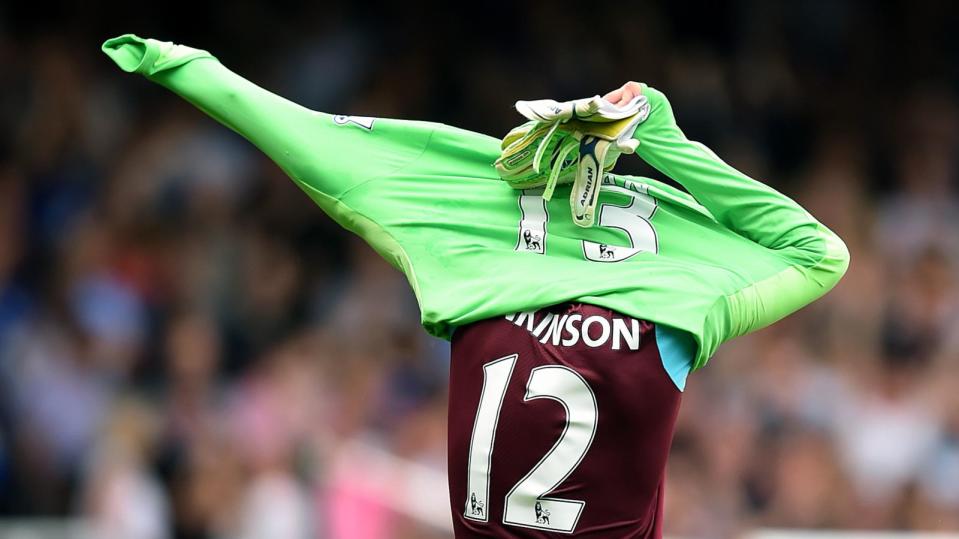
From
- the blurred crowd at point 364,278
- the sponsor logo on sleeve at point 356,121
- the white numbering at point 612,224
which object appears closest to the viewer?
the white numbering at point 612,224

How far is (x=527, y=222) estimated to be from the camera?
111 inches

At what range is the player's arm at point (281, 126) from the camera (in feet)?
9.40

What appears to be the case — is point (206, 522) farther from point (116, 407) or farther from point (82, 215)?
point (82, 215)

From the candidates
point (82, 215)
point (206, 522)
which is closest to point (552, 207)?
point (206, 522)

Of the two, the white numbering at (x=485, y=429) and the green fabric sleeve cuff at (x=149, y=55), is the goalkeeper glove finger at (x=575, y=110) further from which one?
the green fabric sleeve cuff at (x=149, y=55)

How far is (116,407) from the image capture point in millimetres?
6652

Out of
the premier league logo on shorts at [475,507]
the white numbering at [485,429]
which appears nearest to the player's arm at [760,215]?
the white numbering at [485,429]

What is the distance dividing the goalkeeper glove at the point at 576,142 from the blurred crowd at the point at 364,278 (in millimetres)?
3375

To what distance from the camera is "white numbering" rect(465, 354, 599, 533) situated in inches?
104

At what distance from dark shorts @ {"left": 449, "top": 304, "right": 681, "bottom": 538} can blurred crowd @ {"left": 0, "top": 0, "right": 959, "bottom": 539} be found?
3.29 m

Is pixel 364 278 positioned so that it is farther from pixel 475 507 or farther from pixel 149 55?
pixel 475 507

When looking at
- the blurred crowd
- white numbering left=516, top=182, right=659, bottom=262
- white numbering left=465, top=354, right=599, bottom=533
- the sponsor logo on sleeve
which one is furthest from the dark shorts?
the blurred crowd

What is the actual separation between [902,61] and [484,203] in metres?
6.11

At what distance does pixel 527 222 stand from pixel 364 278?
471 cm
